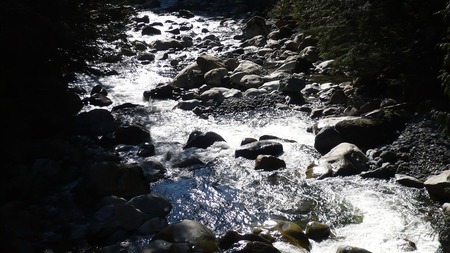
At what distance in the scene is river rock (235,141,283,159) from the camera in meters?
8.82

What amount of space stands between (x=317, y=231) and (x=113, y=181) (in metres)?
2.78

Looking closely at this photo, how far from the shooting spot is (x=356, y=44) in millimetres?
10414

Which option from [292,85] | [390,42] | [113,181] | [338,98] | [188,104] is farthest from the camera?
[292,85]

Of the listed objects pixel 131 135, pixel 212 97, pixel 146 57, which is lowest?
pixel 131 135

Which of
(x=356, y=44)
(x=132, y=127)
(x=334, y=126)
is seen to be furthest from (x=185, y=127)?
(x=356, y=44)

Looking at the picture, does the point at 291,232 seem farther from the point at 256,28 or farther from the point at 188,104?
the point at 256,28

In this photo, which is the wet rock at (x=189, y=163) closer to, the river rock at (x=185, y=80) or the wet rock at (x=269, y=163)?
the wet rock at (x=269, y=163)

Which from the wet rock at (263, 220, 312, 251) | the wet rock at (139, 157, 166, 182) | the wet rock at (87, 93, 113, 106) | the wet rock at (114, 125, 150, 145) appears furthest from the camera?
the wet rock at (87, 93, 113, 106)

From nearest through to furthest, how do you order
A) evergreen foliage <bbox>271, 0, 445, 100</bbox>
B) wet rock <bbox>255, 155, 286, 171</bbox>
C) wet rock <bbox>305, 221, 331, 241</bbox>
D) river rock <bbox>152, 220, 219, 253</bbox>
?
river rock <bbox>152, 220, 219, 253</bbox>, wet rock <bbox>305, 221, 331, 241</bbox>, wet rock <bbox>255, 155, 286, 171</bbox>, evergreen foliage <bbox>271, 0, 445, 100</bbox>

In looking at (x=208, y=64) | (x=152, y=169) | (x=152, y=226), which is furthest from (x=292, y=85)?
(x=152, y=226)

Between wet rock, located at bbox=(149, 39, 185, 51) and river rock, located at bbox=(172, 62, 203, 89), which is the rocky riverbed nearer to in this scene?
river rock, located at bbox=(172, 62, 203, 89)

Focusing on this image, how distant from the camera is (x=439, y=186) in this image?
7.01 m

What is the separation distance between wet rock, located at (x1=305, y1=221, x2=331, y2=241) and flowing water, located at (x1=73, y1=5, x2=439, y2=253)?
4.3 inches

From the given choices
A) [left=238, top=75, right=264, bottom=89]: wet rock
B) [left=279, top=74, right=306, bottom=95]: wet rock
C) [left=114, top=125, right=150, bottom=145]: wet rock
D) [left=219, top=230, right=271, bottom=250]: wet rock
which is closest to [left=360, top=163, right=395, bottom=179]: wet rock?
[left=219, top=230, right=271, bottom=250]: wet rock
